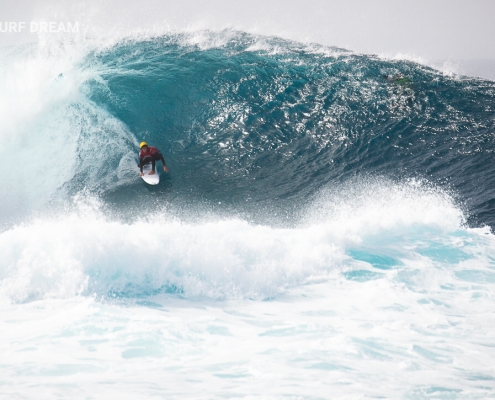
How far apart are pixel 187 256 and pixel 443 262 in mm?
5927

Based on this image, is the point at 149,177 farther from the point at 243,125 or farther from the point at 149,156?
the point at 243,125

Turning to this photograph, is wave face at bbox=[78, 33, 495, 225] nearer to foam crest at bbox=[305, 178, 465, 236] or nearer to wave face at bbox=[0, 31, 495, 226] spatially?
wave face at bbox=[0, 31, 495, 226]

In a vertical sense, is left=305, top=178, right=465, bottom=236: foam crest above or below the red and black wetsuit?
below

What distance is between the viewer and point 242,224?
36.3ft

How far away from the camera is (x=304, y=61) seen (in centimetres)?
2011

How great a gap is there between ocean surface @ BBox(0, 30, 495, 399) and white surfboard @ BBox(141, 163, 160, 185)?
297 millimetres

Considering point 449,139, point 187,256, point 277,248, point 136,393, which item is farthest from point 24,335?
point 449,139

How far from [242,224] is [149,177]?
4.36m

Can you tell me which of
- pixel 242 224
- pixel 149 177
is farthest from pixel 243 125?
pixel 242 224

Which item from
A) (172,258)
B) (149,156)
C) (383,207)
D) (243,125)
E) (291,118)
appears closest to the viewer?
(172,258)

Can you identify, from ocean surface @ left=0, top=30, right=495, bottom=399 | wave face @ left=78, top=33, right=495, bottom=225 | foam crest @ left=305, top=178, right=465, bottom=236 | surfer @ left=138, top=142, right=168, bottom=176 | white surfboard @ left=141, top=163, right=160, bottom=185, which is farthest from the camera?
wave face @ left=78, top=33, right=495, bottom=225

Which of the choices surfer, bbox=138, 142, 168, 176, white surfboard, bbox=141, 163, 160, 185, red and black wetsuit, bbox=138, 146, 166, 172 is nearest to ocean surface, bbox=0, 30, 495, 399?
white surfboard, bbox=141, 163, 160, 185

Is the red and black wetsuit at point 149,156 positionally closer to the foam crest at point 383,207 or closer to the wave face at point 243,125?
the wave face at point 243,125

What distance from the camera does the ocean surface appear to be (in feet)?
22.1
